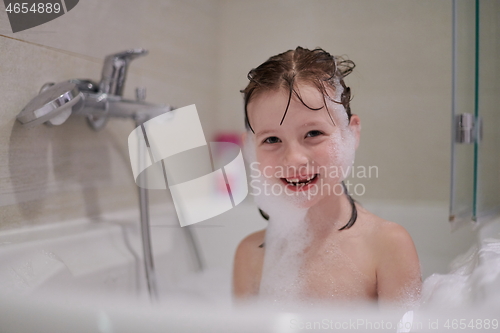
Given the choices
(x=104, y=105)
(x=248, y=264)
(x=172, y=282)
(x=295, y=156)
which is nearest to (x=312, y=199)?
(x=295, y=156)

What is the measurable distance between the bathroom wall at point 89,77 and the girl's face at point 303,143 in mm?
164

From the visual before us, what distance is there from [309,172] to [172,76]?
1.76 ft

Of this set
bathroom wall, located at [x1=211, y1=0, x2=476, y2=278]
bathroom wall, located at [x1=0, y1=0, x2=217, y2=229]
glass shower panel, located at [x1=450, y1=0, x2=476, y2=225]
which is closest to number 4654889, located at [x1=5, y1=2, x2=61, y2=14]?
bathroom wall, located at [x1=0, y1=0, x2=217, y2=229]

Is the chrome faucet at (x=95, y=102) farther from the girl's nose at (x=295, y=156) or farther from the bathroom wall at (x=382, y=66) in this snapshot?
the girl's nose at (x=295, y=156)

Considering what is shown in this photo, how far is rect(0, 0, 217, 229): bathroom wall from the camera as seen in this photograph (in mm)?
757

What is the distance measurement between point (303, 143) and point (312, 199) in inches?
3.8

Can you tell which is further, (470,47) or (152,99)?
(152,99)

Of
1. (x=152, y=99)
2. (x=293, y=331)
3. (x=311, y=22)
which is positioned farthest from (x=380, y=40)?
(x=152, y=99)

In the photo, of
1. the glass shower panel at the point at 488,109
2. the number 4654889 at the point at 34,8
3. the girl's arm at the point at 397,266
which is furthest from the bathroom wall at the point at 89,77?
the glass shower panel at the point at 488,109

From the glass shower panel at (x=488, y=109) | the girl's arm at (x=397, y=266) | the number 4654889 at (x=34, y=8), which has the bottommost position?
the girl's arm at (x=397, y=266)

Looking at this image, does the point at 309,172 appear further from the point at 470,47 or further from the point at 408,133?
the point at 470,47

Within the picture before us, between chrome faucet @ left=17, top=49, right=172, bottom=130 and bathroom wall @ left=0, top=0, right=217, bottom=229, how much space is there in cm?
3

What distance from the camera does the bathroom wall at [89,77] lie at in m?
0.76

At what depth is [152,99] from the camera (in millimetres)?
945
